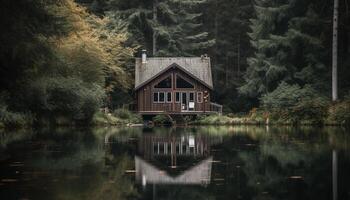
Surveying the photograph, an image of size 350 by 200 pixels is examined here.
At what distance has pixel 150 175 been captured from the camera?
1088 centimetres

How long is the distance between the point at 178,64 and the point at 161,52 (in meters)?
7.29

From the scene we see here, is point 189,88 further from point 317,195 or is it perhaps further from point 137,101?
point 317,195

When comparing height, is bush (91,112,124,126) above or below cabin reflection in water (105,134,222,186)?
above

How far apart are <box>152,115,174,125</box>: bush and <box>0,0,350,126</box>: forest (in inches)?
192

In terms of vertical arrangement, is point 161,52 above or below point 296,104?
above

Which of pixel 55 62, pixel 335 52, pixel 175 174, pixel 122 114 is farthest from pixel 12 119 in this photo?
pixel 335 52

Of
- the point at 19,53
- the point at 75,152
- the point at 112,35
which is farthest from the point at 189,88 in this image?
the point at 75,152

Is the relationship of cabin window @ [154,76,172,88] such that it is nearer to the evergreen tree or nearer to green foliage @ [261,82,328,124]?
the evergreen tree

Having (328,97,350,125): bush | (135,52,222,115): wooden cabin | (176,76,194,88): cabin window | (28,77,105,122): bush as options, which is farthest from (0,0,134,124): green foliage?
(328,97,350,125): bush

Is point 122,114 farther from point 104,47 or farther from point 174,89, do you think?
point 174,89

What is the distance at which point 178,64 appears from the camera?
173 feet

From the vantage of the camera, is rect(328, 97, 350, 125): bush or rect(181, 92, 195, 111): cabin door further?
rect(181, 92, 195, 111): cabin door

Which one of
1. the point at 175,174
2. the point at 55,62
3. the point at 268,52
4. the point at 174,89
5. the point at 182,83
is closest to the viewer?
the point at 175,174

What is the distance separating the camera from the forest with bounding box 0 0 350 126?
2483cm
